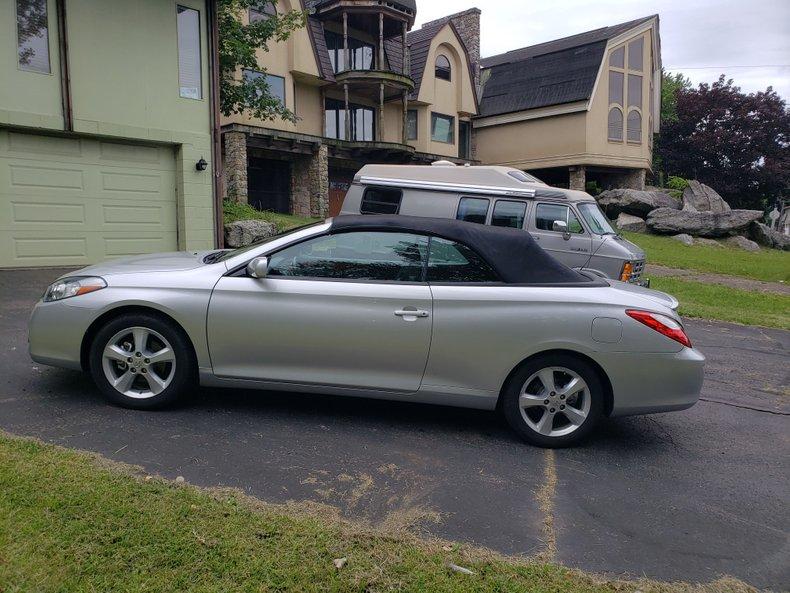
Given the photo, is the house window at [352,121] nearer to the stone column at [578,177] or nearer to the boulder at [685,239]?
the stone column at [578,177]

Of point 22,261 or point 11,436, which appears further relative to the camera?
point 22,261

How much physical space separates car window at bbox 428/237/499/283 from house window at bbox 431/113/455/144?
2539 centimetres

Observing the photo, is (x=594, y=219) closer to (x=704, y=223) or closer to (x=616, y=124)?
(x=704, y=223)

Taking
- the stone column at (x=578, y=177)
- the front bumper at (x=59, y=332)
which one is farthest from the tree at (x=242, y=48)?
the stone column at (x=578, y=177)

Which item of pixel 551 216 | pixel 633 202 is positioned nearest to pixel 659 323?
pixel 551 216

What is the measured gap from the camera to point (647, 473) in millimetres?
3996

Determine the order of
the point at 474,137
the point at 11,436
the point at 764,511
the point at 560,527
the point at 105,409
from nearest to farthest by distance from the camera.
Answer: the point at 560,527 < the point at 764,511 < the point at 11,436 < the point at 105,409 < the point at 474,137

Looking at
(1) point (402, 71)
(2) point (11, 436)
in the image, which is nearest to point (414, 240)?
(2) point (11, 436)

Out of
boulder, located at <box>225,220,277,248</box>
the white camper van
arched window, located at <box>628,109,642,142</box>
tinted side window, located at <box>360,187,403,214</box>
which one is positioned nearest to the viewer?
the white camper van

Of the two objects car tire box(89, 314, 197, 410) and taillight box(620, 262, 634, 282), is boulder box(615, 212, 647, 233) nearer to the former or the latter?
taillight box(620, 262, 634, 282)

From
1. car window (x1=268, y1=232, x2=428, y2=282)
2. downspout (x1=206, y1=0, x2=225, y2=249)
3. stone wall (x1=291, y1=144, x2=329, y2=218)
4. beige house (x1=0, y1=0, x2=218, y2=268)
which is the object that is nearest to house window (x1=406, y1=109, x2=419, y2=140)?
stone wall (x1=291, y1=144, x2=329, y2=218)

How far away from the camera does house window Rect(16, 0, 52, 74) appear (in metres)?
10.5

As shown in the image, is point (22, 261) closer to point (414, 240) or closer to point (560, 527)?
point (414, 240)

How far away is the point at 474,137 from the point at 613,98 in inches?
273
